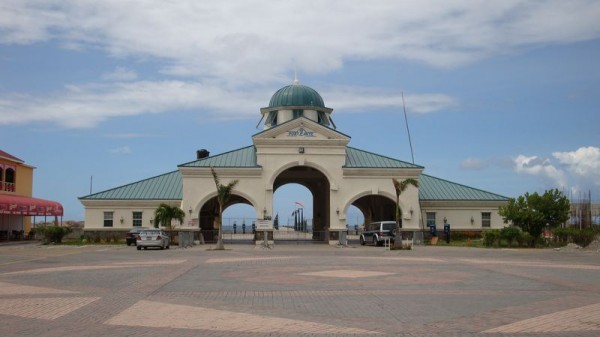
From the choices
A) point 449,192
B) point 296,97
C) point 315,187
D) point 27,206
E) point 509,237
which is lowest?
point 509,237

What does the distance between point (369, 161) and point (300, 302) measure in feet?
117

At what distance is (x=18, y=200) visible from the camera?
51.5m

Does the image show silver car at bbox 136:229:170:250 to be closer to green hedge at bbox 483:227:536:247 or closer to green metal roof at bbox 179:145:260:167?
green metal roof at bbox 179:145:260:167

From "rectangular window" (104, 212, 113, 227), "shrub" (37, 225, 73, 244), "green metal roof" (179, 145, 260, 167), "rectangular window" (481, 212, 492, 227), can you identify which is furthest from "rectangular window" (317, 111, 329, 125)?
"shrub" (37, 225, 73, 244)

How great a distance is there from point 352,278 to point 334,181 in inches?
1110

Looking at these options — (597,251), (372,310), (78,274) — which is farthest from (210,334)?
(597,251)

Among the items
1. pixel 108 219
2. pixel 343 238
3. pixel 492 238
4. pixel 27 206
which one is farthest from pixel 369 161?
pixel 27 206

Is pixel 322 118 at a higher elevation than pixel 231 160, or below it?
higher

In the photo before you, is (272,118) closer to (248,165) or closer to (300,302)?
(248,165)

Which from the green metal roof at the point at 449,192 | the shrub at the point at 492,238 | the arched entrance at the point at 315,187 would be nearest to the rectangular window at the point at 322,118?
the arched entrance at the point at 315,187

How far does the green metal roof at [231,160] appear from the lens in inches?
1836

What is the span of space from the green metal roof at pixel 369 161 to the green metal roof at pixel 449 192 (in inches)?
146

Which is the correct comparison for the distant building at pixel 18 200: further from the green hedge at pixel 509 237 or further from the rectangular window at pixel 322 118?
the green hedge at pixel 509 237

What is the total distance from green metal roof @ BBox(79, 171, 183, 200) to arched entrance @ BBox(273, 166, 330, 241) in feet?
28.7
